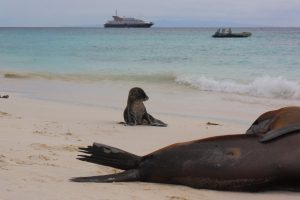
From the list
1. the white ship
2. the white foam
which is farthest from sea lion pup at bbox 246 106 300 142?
the white ship

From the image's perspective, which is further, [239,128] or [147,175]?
[239,128]

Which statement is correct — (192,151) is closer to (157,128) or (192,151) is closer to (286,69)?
(157,128)

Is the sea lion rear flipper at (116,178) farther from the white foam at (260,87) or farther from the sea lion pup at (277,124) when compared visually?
the white foam at (260,87)

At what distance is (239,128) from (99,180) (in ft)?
16.3

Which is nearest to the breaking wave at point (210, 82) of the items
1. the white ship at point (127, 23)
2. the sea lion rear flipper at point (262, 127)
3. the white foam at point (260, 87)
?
the white foam at point (260, 87)

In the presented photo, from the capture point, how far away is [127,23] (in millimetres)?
128750

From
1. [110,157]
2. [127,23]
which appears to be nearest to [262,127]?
[110,157]

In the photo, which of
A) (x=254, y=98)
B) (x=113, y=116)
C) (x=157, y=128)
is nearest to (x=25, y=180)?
(x=157, y=128)

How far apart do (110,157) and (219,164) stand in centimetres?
82

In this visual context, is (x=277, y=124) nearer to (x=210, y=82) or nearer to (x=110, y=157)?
(x=110, y=157)

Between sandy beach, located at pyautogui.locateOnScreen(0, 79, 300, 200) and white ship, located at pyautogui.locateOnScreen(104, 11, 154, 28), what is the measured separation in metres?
112

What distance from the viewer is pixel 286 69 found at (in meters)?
22.9

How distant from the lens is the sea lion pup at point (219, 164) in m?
3.94

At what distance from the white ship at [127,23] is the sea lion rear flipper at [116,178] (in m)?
124
